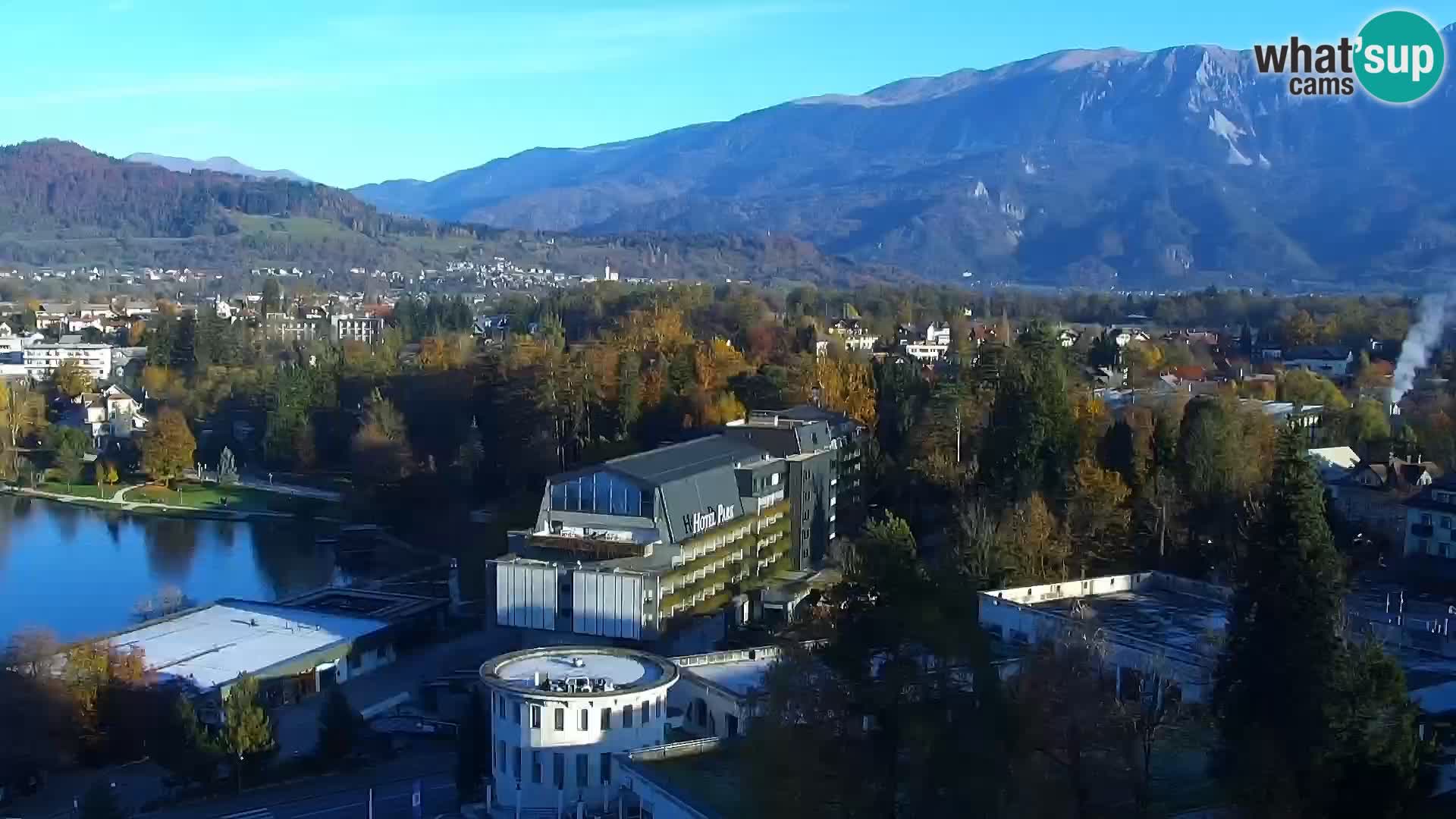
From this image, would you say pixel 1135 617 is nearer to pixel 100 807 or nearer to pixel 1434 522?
pixel 1434 522

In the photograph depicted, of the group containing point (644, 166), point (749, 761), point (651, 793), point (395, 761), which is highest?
point (644, 166)

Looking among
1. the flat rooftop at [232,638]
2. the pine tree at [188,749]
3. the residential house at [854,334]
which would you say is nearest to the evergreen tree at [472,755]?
the pine tree at [188,749]

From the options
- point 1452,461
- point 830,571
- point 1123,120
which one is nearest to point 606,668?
point 830,571

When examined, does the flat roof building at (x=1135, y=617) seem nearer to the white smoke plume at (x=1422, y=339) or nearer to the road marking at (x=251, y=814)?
the road marking at (x=251, y=814)

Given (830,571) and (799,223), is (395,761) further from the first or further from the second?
(799,223)

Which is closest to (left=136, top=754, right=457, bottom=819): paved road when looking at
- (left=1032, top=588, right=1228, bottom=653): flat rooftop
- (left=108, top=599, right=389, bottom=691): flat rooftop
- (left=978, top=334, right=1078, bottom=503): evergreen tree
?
(left=108, top=599, right=389, bottom=691): flat rooftop

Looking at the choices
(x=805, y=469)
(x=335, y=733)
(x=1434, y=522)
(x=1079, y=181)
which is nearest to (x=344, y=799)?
(x=335, y=733)

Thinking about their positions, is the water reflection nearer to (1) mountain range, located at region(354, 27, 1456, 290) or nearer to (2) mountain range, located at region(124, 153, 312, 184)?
(1) mountain range, located at region(354, 27, 1456, 290)
